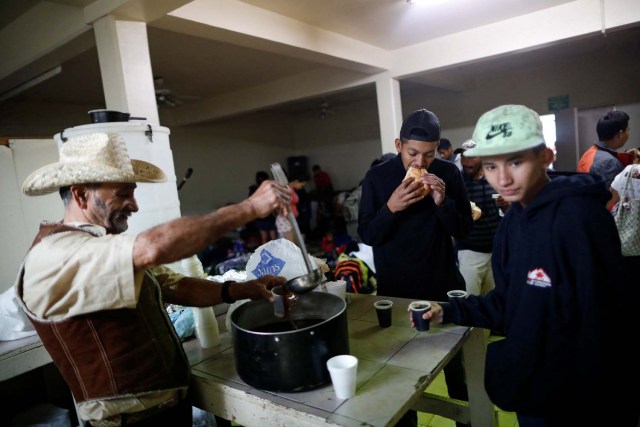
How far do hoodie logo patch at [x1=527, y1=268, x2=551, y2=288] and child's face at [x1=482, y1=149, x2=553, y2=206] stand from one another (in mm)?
237

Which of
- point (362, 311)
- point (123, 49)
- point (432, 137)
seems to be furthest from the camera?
point (123, 49)

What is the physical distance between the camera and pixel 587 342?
1040mm

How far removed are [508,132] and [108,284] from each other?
121 cm

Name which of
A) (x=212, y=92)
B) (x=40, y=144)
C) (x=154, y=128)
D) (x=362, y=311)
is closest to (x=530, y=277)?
(x=362, y=311)

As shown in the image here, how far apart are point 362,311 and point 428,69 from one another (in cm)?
428

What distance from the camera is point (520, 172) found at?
3.87 ft

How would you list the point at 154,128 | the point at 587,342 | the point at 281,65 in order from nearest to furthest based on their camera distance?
1. the point at 587,342
2. the point at 154,128
3. the point at 281,65

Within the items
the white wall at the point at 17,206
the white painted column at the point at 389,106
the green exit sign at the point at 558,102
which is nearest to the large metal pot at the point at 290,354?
the white wall at the point at 17,206

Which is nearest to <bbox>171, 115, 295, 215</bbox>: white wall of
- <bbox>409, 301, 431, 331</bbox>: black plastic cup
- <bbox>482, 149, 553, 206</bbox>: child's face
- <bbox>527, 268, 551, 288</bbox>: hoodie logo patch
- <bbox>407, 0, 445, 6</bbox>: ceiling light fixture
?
<bbox>407, 0, 445, 6</bbox>: ceiling light fixture

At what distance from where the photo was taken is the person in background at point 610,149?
340 centimetres

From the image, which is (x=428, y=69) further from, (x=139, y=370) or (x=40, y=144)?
(x=139, y=370)

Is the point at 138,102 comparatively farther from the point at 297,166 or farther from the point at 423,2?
the point at 297,166

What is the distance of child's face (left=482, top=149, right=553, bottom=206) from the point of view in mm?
1175

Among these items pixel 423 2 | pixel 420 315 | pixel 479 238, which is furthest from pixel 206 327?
pixel 423 2
